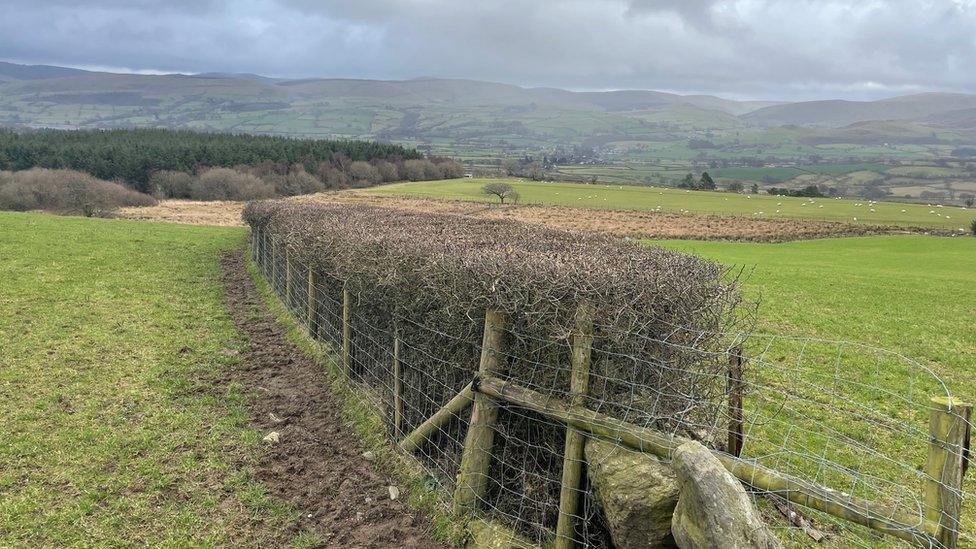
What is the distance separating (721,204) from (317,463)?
238 ft

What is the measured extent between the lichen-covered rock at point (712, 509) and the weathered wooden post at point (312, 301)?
32.7 feet

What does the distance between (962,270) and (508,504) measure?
34.1 m

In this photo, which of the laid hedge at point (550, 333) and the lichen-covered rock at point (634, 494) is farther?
the laid hedge at point (550, 333)

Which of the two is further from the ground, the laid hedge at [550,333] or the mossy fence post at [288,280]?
the laid hedge at [550,333]

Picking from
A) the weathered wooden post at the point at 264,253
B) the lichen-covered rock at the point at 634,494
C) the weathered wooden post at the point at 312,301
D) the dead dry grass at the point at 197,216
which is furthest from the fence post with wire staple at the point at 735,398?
the dead dry grass at the point at 197,216

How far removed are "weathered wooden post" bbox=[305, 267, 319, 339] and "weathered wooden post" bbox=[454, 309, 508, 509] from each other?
720 centimetres

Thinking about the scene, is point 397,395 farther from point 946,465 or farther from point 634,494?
point 946,465

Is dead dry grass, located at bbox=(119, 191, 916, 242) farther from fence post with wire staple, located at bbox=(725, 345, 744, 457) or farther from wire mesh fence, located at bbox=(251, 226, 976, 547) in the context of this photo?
fence post with wire staple, located at bbox=(725, 345, 744, 457)

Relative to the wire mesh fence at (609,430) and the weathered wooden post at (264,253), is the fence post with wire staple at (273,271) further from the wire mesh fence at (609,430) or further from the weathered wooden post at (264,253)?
the wire mesh fence at (609,430)

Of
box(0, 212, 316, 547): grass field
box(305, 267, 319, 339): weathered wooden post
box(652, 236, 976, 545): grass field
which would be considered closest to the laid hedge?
box(652, 236, 976, 545): grass field

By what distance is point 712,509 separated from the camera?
3576 mm

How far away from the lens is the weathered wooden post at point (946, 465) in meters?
3.46

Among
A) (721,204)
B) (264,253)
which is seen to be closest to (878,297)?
(264,253)

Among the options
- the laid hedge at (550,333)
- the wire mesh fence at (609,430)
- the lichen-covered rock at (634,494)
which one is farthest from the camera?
the laid hedge at (550,333)
